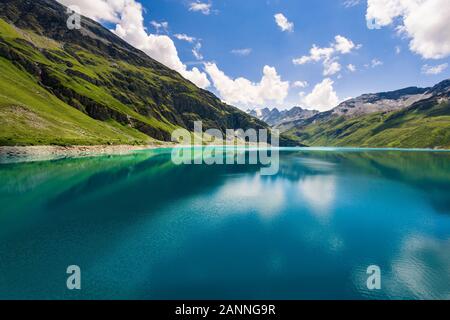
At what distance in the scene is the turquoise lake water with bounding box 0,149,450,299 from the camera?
45.1ft

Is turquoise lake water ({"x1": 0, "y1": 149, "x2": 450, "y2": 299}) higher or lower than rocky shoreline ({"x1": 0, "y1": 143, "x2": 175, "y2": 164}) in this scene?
lower

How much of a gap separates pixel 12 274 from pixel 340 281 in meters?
19.8

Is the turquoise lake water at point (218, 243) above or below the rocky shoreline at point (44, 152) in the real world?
below

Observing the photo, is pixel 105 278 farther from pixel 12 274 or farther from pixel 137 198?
pixel 137 198

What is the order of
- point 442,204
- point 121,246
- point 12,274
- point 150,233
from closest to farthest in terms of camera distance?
point 12,274 → point 121,246 → point 150,233 → point 442,204

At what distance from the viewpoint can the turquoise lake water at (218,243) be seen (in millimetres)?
13750

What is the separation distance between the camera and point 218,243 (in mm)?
20094

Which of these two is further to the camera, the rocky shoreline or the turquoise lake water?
the rocky shoreline

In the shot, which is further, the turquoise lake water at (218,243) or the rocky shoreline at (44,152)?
the rocky shoreline at (44,152)

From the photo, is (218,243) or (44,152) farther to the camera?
(44,152)

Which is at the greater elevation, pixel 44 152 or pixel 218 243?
pixel 44 152
